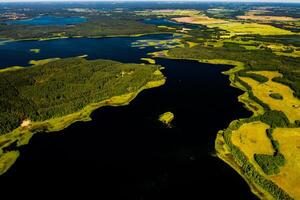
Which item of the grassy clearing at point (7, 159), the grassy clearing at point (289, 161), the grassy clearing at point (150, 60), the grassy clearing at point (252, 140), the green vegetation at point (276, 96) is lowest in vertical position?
the grassy clearing at point (150, 60)


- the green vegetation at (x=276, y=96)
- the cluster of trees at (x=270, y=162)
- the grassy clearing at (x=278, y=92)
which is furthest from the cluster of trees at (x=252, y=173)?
the green vegetation at (x=276, y=96)

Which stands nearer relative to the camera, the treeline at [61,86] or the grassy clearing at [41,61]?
the treeline at [61,86]

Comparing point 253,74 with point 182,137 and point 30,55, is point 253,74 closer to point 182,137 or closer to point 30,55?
point 182,137

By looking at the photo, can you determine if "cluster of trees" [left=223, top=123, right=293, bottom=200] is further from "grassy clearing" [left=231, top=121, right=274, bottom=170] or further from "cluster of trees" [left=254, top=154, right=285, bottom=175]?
"grassy clearing" [left=231, top=121, right=274, bottom=170]

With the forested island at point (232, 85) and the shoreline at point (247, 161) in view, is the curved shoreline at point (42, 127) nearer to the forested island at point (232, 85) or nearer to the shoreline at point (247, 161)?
the forested island at point (232, 85)

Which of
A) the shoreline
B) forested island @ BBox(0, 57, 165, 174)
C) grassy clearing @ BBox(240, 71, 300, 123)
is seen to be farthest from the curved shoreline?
grassy clearing @ BBox(240, 71, 300, 123)

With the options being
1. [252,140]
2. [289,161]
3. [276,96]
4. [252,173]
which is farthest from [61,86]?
[289,161]

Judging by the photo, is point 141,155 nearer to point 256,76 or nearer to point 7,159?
point 7,159
